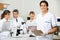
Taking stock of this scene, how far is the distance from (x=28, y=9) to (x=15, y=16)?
8.3 inches

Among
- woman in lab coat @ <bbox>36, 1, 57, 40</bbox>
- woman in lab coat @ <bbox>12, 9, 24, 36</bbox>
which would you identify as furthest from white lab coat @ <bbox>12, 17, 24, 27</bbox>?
woman in lab coat @ <bbox>36, 1, 57, 40</bbox>

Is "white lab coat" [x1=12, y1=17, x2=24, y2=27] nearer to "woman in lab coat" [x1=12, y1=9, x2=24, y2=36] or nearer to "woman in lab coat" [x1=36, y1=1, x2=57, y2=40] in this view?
"woman in lab coat" [x1=12, y1=9, x2=24, y2=36]

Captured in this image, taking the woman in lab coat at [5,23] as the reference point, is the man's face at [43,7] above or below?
above

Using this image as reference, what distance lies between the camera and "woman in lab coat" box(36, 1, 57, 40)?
Result: 5.66 feet

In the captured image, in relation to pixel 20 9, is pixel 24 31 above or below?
below

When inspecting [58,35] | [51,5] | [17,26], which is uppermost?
[51,5]

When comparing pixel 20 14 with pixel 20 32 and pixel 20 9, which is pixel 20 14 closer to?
pixel 20 9

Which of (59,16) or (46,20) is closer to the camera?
(46,20)

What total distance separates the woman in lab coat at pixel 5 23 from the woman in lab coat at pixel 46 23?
0.44m

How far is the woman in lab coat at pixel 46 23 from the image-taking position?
1727 millimetres

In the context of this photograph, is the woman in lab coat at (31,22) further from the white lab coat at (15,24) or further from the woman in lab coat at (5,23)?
the woman in lab coat at (5,23)

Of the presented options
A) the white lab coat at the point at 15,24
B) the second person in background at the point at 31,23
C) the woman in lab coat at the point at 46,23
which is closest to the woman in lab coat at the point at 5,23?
the white lab coat at the point at 15,24

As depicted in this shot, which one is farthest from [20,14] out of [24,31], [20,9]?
[24,31]

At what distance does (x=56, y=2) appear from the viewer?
1.95 m
